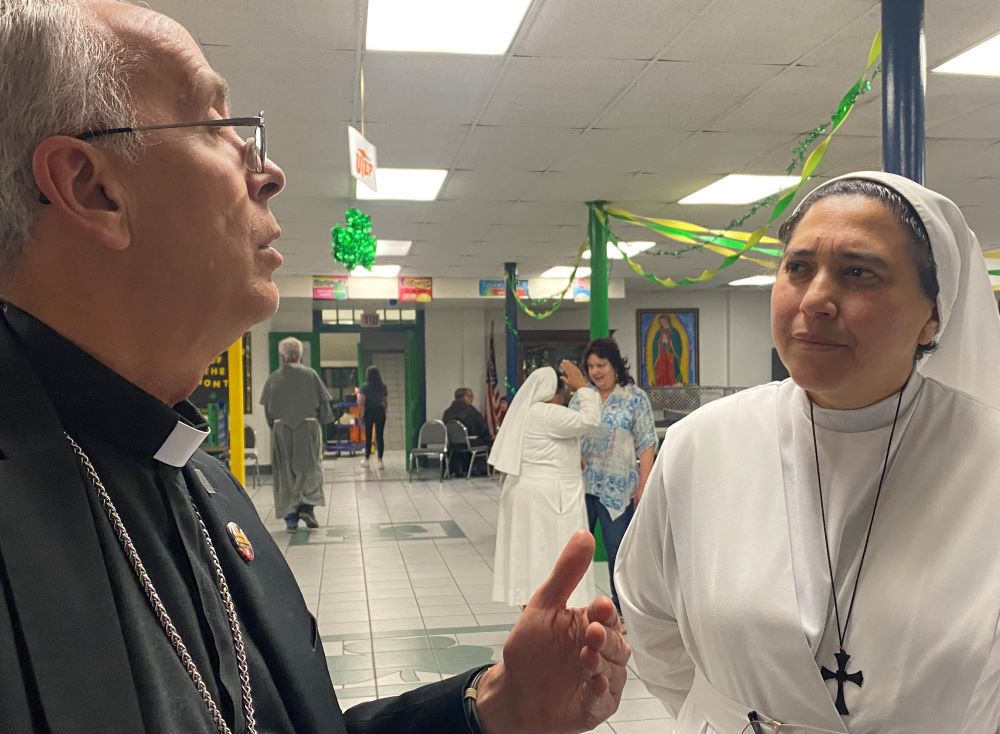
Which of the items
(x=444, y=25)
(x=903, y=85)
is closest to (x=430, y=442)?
(x=444, y=25)

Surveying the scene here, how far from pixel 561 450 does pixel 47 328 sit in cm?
417

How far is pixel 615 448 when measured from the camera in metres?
4.83

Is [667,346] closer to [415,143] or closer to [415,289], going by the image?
[415,289]

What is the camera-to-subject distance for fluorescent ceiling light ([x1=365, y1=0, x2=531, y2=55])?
3334 mm

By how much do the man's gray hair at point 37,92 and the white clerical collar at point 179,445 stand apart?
0.23 metres

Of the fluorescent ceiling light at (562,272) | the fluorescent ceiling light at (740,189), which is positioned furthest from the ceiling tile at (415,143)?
the fluorescent ceiling light at (562,272)

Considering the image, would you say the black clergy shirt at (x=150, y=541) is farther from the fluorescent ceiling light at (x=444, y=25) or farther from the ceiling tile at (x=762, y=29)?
the ceiling tile at (x=762, y=29)

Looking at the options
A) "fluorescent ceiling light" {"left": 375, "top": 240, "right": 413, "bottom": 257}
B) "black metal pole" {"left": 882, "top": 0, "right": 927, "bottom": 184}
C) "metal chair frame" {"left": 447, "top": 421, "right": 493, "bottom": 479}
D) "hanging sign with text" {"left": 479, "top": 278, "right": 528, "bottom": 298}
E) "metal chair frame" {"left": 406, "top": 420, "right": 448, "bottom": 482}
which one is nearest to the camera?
"black metal pole" {"left": 882, "top": 0, "right": 927, "bottom": 184}

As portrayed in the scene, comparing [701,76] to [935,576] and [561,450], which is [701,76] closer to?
[561,450]

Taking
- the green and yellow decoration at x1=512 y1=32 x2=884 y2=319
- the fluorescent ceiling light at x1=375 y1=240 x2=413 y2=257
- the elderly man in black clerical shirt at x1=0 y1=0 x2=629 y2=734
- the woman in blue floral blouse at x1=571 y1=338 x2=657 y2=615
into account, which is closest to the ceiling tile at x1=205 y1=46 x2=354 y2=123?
the woman in blue floral blouse at x1=571 y1=338 x2=657 y2=615

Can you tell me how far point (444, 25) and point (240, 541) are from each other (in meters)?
3.07

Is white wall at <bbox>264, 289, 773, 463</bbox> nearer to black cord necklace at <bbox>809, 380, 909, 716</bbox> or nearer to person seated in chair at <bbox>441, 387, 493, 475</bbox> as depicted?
person seated in chair at <bbox>441, 387, 493, 475</bbox>

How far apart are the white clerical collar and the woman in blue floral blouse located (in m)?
4.07

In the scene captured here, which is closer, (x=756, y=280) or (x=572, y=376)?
(x=572, y=376)
